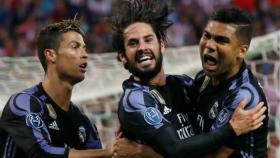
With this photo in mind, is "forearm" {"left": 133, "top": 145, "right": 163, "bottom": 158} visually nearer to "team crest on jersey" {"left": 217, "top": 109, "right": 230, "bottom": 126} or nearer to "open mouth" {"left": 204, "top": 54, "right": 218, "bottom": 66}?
"team crest on jersey" {"left": 217, "top": 109, "right": 230, "bottom": 126}

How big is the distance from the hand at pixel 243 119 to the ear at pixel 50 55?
112 cm

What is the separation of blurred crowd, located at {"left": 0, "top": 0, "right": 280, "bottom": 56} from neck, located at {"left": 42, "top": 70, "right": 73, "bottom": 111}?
5.47 metres

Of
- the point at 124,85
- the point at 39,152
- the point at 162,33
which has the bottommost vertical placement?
the point at 39,152

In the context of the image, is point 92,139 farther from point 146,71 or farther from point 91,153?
point 146,71

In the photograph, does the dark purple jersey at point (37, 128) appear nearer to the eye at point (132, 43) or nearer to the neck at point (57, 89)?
the neck at point (57, 89)

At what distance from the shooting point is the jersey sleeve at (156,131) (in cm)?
347

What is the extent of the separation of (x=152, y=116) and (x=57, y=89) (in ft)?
2.23

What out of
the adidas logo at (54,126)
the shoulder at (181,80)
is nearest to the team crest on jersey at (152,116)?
the shoulder at (181,80)

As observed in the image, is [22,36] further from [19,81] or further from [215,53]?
[215,53]

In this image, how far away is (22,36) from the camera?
9656mm

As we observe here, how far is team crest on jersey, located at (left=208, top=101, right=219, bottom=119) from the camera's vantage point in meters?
3.66

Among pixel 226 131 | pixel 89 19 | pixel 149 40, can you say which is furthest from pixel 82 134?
pixel 89 19

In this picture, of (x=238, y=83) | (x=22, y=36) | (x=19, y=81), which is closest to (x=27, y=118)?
(x=238, y=83)

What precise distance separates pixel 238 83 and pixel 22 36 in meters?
6.36
